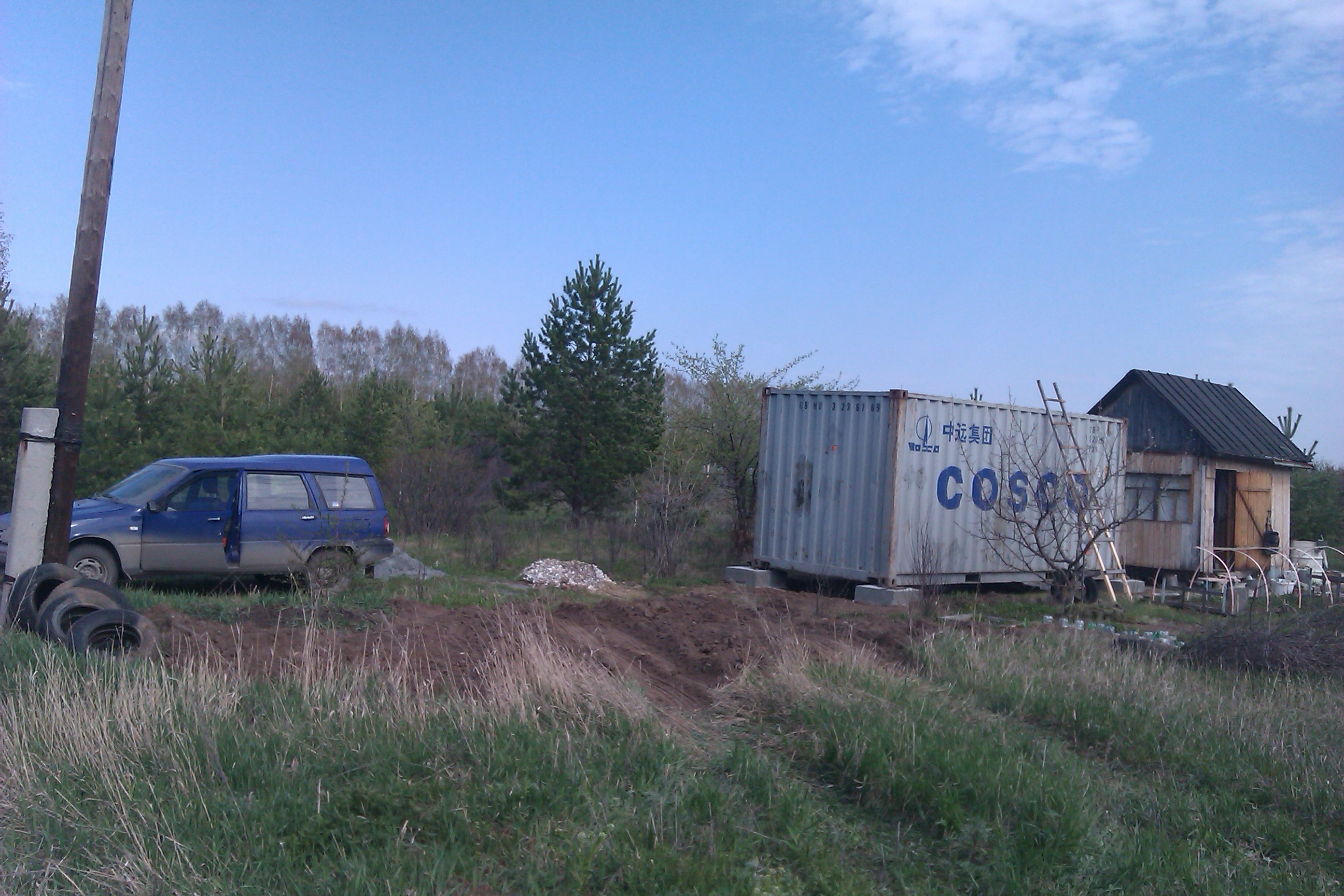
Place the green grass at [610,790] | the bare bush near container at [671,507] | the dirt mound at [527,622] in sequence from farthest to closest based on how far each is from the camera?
the bare bush near container at [671,507] < the dirt mound at [527,622] < the green grass at [610,790]

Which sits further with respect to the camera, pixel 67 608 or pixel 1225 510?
pixel 1225 510

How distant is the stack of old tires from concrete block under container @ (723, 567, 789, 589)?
925 centimetres

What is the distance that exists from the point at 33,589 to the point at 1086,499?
12.0 meters

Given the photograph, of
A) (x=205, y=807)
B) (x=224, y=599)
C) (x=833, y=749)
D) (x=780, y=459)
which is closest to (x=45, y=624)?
(x=224, y=599)

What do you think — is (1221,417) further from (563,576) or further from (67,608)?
(67,608)

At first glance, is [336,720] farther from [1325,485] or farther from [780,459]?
[1325,485]

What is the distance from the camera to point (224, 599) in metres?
9.82

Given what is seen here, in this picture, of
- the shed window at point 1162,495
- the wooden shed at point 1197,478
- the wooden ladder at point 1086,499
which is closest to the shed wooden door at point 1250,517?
the wooden shed at point 1197,478

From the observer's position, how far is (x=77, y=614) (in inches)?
281

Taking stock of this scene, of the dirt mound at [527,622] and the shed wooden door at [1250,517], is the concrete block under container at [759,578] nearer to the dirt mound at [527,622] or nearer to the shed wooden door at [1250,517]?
the dirt mound at [527,622]

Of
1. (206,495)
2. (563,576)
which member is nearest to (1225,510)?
(563,576)

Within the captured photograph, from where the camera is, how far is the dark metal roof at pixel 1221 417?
60.0ft

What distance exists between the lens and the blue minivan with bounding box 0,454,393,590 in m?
10.9

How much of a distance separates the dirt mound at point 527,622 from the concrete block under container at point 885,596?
99.6 inches
